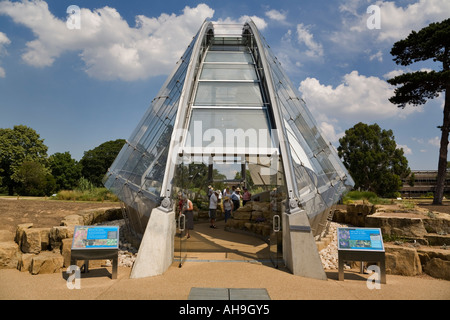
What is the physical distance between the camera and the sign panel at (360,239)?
6.06m

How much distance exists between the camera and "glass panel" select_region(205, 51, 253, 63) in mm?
12555

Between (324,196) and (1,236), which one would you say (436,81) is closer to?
(324,196)

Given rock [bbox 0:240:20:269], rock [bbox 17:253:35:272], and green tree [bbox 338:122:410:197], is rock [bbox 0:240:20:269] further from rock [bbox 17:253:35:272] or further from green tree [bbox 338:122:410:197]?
green tree [bbox 338:122:410:197]

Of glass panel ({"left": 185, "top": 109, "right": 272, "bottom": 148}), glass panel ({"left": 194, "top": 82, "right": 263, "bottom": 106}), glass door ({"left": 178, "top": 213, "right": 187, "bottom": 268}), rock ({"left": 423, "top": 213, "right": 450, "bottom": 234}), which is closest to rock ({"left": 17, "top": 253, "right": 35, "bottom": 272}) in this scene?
glass door ({"left": 178, "top": 213, "right": 187, "bottom": 268})

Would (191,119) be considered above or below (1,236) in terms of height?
above

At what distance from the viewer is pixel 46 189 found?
35531mm

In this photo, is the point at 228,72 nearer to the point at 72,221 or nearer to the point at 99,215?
the point at 72,221

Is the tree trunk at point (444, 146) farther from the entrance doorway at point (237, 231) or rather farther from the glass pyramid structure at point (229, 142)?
the glass pyramid structure at point (229, 142)

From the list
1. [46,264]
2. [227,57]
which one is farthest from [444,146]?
[46,264]

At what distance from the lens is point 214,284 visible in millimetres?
5688
